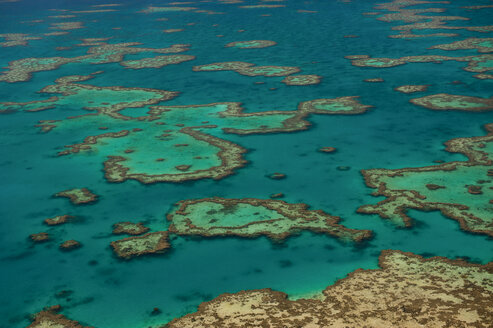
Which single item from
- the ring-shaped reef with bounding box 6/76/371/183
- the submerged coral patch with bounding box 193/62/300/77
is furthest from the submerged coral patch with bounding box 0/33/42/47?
the submerged coral patch with bounding box 193/62/300/77

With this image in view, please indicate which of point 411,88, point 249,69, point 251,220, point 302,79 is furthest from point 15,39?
point 251,220

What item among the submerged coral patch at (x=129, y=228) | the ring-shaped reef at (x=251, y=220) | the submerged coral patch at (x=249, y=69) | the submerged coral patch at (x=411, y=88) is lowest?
the submerged coral patch at (x=129, y=228)

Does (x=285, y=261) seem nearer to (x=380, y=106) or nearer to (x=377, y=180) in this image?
(x=377, y=180)

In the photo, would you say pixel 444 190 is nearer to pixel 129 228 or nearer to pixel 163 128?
pixel 129 228

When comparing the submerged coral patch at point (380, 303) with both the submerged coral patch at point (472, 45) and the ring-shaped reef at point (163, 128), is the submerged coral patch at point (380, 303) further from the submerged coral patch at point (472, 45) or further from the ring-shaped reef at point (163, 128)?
the submerged coral patch at point (472, 45)

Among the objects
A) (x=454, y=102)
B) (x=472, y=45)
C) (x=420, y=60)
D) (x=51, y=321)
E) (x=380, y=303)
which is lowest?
(x=51, y=321)

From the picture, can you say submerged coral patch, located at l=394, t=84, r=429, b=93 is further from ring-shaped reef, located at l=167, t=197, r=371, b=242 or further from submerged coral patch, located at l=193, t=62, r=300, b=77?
ring-shaped reef, located at l=167, t=197, r=371, b=242

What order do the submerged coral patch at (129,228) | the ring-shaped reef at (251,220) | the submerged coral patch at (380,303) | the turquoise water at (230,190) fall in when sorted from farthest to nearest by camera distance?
the submerged coral patch at (129,228) < the ring-shaped reef at (251,220) < the turquoise water at (230,190) < the submerged coral patch at (380,303)

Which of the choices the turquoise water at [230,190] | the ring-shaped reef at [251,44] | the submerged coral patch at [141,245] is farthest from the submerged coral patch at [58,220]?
the ring-shaped reef at [251,44]
